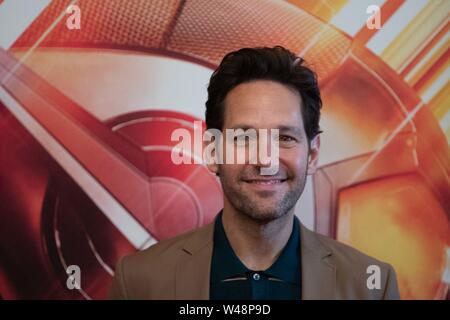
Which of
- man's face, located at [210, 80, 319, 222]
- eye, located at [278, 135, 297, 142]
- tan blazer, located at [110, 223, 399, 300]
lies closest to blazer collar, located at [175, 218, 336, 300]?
tan blazer, located at [110, 223, 399, 300]

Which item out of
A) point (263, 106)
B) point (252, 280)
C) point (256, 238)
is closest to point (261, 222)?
point (256, 238)

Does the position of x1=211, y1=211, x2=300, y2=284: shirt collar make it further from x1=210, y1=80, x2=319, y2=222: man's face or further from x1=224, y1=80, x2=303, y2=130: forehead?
x1=224, y1=80, x2=303, y2=130: forehead

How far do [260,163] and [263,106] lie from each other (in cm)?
18

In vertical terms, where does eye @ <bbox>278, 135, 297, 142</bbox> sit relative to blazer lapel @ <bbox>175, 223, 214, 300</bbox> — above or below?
above

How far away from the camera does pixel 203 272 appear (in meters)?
1.69

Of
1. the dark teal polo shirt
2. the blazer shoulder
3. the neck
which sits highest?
→ the neck

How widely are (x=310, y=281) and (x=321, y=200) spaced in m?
0.50

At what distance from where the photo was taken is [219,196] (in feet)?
6.92

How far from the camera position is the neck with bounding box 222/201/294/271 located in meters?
1.69

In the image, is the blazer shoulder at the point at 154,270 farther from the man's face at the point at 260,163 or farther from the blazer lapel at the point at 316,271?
the blazer lapel at the point at 316,271

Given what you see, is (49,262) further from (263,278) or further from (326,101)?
(326,101)

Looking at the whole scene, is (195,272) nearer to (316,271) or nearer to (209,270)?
(209,270)

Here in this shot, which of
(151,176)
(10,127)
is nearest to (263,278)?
(151,176)

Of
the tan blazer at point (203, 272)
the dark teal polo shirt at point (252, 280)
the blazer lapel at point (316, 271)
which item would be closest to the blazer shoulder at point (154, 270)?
the tan blazer at point (203, 272)
